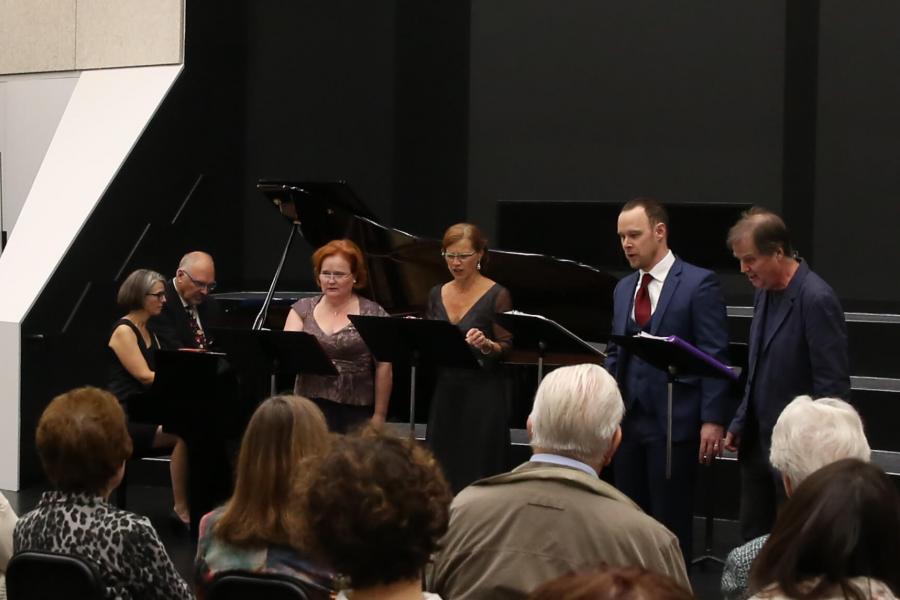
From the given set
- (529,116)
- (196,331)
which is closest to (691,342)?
(196,331)

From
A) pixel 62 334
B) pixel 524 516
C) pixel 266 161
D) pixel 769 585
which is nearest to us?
pixel 769 585

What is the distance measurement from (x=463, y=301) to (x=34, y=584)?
306cm

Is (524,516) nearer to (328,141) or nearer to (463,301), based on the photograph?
(463,301)

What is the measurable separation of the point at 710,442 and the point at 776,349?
49 centimetres

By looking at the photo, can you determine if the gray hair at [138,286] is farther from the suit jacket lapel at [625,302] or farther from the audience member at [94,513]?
the audience member at [94,513]

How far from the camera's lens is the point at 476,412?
5566 millimetres

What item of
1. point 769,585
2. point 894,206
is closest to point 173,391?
point 769,585

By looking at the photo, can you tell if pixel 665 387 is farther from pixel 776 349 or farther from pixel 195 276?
pixel 195 276

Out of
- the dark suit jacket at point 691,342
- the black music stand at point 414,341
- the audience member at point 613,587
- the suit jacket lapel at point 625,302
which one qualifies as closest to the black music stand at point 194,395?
the black music stand at point 414,341

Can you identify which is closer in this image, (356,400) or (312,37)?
(356,400)

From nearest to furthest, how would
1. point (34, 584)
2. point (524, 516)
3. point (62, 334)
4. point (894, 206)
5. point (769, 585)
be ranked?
point (769, 585), point (524, 516), point (34, 584), point (62, 334), point (894, 206)

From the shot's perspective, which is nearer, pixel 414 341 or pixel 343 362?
pixel 414 341

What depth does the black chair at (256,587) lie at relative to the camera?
8.59ft

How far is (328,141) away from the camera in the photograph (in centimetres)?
1036
